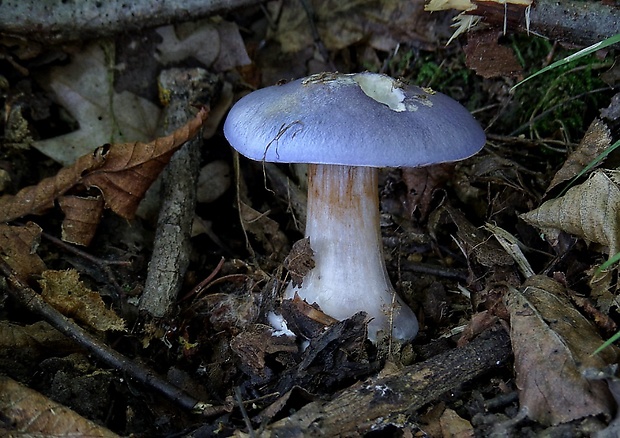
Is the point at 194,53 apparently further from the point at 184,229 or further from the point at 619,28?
the point at 619,28

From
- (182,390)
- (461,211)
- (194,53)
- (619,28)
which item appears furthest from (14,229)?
(619,28)

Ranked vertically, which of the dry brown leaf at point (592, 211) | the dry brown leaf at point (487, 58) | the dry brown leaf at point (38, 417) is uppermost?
the dry brown leaf at point (487, 58)

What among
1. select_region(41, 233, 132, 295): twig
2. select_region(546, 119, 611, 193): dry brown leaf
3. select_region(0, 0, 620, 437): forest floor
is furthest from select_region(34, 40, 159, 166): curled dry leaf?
select_region(546, 119, 611, 193): dry brown leaf

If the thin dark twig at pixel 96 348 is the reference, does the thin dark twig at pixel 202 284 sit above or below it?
below

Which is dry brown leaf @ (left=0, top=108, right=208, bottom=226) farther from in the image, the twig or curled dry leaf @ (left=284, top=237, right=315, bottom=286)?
curled dry leaf @ (left=284, top=237, right=315, bottom=286)

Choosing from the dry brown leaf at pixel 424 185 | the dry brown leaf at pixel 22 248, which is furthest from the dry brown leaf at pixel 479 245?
the dry brown leaf at pixel 22 248

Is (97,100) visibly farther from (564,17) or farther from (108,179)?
(564,17)

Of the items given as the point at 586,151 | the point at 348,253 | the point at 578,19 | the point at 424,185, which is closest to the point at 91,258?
the point at 348,253

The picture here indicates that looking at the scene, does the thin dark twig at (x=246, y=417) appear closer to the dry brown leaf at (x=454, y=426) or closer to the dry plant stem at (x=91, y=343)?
the dry plant stem at (x=91, y=343)

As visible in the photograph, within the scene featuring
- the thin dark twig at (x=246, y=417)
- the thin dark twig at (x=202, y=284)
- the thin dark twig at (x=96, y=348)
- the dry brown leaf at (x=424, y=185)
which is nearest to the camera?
the thin dark twig at (x=246, y=417)
